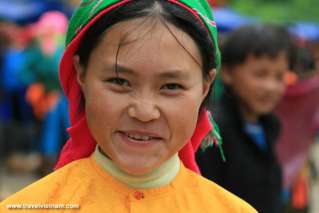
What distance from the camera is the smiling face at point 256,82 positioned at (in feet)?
12.2

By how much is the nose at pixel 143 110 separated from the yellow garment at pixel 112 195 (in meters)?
0.28

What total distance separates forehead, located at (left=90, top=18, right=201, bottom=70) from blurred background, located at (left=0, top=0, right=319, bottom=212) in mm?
3180

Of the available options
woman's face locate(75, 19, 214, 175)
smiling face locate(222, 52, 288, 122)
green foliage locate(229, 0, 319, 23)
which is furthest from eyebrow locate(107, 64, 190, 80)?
green foliage locate(229, 0, 319, 23)

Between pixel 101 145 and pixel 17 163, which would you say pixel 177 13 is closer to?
pixel 101 145

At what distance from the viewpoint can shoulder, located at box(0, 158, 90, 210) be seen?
216 centimetres

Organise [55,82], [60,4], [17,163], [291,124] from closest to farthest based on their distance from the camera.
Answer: [291,124] < [55,82] < [17,163] < [60,4]

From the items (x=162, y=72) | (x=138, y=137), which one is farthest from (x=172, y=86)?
(x=138, y=137)

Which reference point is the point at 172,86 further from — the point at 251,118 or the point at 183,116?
the point at 251,118

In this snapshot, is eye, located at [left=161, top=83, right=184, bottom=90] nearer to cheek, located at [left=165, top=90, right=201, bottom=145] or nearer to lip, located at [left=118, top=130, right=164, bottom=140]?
cheek, located at [left=165, top=90, right=201, bottom=145]

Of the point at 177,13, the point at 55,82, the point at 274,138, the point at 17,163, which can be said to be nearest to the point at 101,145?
the point at 177,13

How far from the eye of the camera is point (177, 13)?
213 cm

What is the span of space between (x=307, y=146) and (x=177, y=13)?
3.79 metres

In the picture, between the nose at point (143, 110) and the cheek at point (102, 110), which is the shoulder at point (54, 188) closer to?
the cheek at point (102, 110)

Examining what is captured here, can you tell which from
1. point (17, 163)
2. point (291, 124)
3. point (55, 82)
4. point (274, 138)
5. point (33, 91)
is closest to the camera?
point (274, 138)
